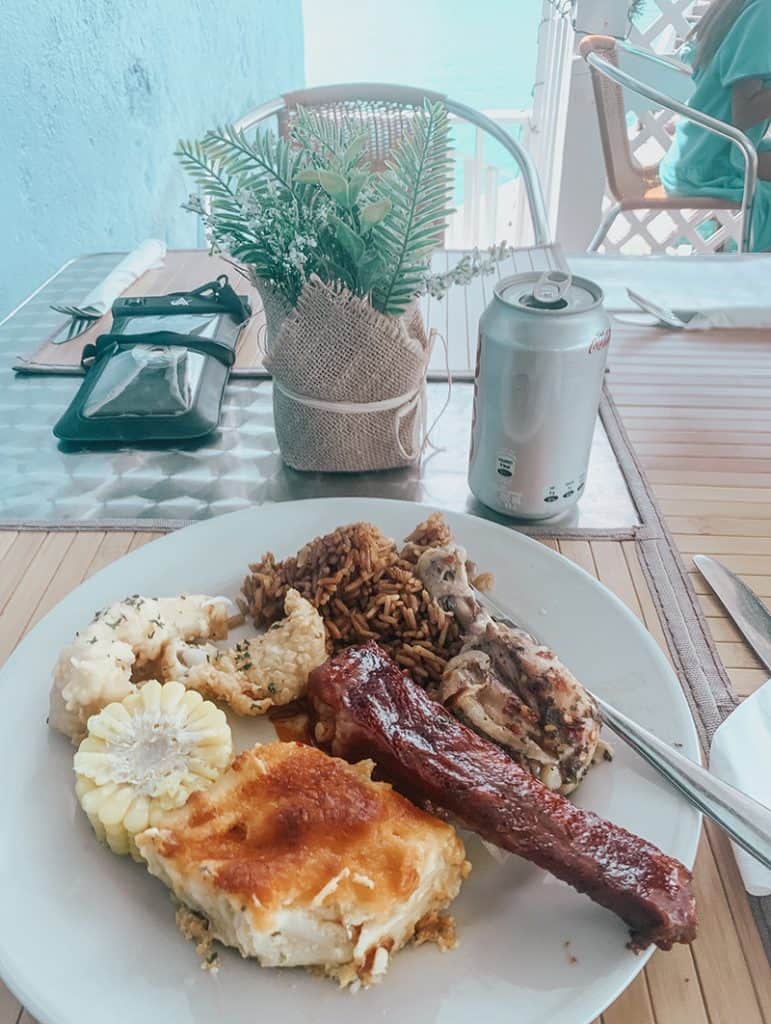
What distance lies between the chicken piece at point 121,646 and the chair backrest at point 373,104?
2197 millimetres

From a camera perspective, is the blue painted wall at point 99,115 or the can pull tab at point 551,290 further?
the blue painted wall at point 99,115

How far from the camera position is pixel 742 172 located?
3.66 meters

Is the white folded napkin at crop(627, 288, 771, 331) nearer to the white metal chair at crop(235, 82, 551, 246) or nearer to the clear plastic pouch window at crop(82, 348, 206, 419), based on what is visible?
the white metal chair at crop(235, 82, 551, 246)

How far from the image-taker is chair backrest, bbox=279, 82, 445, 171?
9.16 feet

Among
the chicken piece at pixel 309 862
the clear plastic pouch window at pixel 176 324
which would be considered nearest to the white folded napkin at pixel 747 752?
the chicken piece at pixel 309 862

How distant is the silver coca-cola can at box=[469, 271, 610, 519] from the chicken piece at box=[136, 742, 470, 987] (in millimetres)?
609

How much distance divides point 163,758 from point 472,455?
72 cm

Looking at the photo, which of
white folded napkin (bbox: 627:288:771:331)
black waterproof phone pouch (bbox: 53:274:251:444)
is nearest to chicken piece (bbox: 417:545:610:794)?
black waterproof phone pouch (bbox: 53:274:251:444)

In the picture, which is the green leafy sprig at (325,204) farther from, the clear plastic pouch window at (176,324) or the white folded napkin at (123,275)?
the white folded napkin at (123,275)

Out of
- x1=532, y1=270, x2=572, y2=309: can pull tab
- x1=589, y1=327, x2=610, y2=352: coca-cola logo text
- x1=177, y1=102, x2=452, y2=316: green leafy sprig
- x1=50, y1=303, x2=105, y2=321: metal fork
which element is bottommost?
x1=50, y1=303, x2=105, y2=321: metal fork

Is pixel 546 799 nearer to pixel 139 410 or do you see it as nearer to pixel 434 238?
pixel 434 238

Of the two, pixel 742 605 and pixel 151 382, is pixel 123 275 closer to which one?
pixel 151 382

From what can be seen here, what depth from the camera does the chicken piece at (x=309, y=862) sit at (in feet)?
2.28

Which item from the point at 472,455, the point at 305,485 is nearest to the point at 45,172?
the point at 305,485
